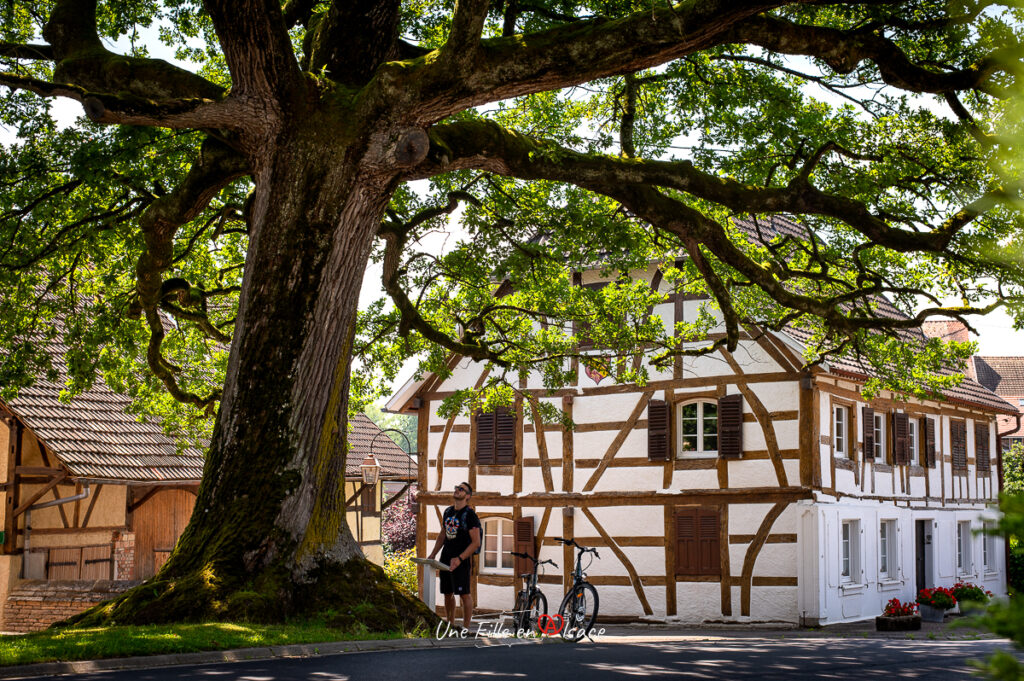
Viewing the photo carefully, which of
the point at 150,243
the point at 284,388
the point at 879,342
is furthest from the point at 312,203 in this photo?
the point at 879,342

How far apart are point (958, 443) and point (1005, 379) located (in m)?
37.2

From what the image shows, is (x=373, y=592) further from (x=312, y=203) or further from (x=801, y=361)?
(x=801, y=361)

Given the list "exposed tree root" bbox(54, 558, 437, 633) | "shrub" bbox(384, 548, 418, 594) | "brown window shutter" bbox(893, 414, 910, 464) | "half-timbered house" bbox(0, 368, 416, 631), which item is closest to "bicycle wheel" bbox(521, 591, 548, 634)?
"exposed tree root" bbox(54, 558, 437, 633)

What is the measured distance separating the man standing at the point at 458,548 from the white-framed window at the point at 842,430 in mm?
13659

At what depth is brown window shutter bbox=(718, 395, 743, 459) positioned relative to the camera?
71.3 feet

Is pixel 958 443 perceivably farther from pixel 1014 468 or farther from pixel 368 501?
pixel 1014 468

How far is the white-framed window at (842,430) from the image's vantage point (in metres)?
22.5

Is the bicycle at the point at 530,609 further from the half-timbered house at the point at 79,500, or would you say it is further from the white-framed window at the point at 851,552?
the white-framed window at the point at 851,552

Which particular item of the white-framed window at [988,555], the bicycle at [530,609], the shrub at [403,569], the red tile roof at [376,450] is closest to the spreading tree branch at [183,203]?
the bicycle at [530,609]

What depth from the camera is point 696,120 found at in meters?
13.1

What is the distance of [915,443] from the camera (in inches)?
1011

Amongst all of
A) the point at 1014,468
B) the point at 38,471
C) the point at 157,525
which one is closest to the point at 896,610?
the point at 157,525

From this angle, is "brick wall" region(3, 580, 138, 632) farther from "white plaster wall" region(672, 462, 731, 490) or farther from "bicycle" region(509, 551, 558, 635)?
"white plaster wall" region(672, 462, 731, 490)

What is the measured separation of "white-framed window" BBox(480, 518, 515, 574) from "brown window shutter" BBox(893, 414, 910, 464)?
9.05 m
